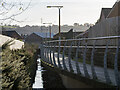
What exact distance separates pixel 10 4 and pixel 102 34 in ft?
32.9

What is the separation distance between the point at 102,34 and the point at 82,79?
887 centimetres

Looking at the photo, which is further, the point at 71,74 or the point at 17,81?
the point at 71,74

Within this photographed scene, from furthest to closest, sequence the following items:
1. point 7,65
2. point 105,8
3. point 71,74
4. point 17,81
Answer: point 105,8 < point 71,74 < point 17,81 < point 7,65

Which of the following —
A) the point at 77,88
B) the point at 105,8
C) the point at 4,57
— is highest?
the point at 105,8

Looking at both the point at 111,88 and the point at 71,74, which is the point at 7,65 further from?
the point at 71,74

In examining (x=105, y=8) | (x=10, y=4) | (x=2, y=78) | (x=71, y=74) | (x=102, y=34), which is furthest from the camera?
(x=105, y=8)

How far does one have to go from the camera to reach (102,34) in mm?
15766

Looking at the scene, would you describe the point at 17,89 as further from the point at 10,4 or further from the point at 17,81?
the point at 10,4

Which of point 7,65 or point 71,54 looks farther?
point 71,54

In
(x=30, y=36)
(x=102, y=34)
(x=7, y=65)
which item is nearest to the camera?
(x=7, y=65)

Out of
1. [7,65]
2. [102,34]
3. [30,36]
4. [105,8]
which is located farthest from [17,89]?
[30,36]

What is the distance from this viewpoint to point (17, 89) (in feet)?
23.8

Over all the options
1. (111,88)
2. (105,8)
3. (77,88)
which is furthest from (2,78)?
(105,8)

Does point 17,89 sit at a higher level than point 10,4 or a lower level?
lower
